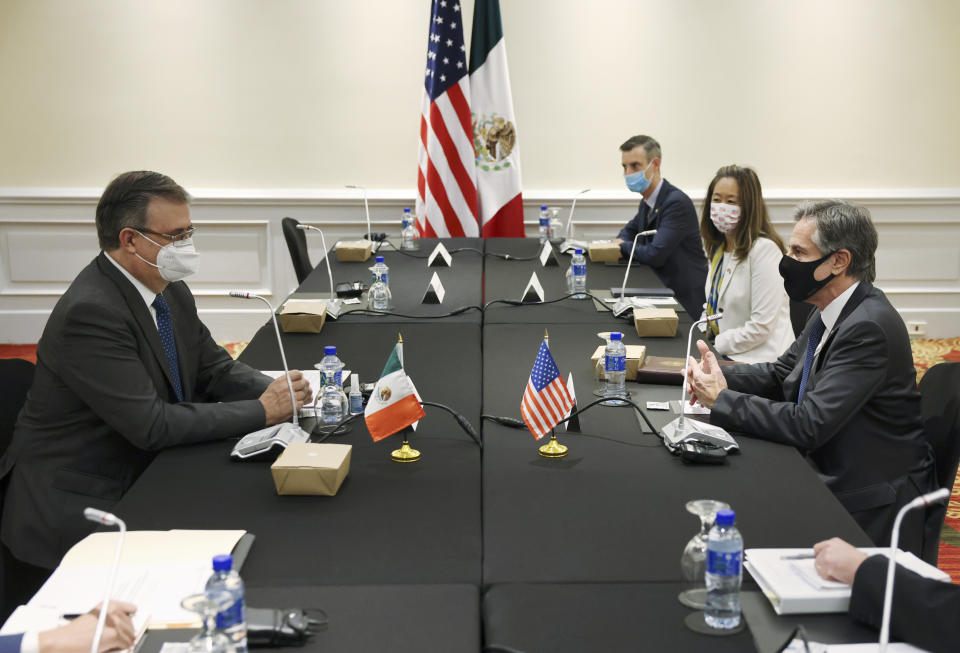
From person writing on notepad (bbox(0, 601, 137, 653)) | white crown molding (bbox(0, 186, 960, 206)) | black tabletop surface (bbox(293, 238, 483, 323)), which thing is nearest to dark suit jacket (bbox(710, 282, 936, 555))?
black tabletop surface (bbox(293, 238, 483, 323))

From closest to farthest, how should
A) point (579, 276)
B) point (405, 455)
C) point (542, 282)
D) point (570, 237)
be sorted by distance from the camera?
point (405, 455) < point (579, 276) < point (542, 282) < point (570, 237)

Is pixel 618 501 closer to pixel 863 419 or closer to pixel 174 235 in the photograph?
pixel 863 419

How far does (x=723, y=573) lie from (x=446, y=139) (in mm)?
4911

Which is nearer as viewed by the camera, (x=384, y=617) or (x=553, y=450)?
(x=384, y=617)

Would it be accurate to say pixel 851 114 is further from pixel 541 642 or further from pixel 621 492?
pixel 541 642

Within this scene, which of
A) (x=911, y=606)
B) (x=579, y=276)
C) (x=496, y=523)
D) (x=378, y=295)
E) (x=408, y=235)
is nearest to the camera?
(x=911, y=606)

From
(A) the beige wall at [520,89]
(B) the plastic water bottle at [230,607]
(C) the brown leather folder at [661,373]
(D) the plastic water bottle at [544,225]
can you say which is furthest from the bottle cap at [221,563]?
(A) the beige wall at [520,89]

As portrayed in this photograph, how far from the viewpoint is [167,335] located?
2789mm

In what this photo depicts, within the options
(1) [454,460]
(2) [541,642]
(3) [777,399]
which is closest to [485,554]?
(2) [541,642]

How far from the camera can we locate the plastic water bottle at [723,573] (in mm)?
1606

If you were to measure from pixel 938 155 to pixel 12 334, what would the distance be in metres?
6.60

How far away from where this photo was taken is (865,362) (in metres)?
2.52

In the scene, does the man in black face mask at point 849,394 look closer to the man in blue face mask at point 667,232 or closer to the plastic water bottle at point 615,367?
the plastic water bottle at point 615,367

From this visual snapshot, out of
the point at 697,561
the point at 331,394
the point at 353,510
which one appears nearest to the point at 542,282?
the point at 331,394
